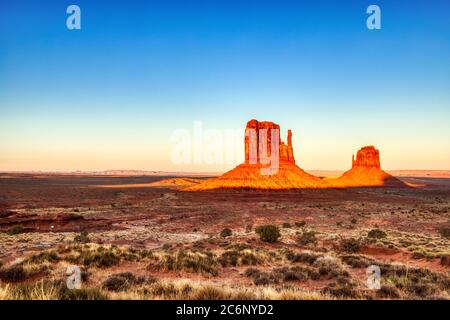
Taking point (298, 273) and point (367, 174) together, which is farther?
point (367, 174)

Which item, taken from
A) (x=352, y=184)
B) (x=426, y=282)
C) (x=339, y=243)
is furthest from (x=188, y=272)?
(x=352, y=184)

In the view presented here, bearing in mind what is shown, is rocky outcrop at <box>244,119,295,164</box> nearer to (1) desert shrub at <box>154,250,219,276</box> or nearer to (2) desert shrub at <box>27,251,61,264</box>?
(1) desert shrub at <box>154,250,219,276</box>

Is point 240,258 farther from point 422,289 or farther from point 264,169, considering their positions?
point 264,169

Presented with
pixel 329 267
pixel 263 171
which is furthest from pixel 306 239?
pixel 263 171

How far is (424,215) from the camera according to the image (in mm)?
40375

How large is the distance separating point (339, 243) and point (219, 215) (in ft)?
80.6

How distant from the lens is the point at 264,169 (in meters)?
89.9

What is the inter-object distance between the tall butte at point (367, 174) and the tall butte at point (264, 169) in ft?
111

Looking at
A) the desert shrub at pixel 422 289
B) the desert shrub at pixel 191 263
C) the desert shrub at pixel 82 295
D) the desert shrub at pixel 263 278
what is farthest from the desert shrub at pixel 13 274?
the desert shrub at pixel 422 289

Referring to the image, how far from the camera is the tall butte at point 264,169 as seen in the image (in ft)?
278

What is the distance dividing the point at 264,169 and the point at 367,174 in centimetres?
5992

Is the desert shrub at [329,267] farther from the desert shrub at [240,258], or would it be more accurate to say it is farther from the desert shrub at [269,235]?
the desert shrub at [269,235]
